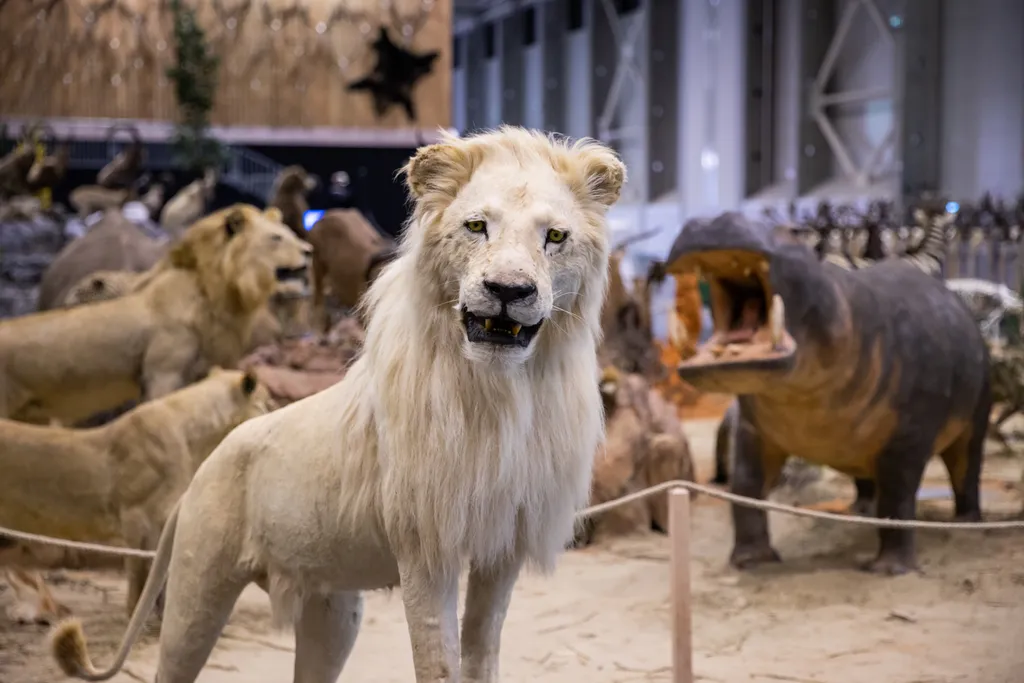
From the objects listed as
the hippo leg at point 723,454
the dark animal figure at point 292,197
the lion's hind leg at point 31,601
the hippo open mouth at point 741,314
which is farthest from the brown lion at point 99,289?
the hippo leg at point 723,454

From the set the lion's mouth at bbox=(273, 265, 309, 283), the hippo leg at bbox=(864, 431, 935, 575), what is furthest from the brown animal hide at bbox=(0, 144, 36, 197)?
the hippo leg at bbox=(864, 431, 935, 575)

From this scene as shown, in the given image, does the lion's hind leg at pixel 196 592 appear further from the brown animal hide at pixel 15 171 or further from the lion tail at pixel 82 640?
the brown animal hide at pixel 15 171

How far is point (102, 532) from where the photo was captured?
14.5ft

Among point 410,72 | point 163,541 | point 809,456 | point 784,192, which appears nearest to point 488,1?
point 784,192

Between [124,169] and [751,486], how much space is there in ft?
21.4

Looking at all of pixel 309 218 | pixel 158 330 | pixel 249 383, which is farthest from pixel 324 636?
pixel 309 218

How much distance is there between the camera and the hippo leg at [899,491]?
4914 millimetres

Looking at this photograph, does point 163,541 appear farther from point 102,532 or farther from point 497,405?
point 102,532

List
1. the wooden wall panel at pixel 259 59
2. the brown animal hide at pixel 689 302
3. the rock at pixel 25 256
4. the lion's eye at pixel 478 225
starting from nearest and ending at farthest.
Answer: the lion's eye at pixel 478 225 < the brown animal hide at pixel 689 302 < the rock at pixel 25 256 < the wooden wall panel at pixel 259 59

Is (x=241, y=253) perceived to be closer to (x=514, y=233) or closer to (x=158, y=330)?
(x=158, y=330)

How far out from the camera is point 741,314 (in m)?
4.77

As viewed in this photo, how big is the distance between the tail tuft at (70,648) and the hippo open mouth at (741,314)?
2.38m

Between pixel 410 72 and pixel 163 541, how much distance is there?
27.7ft

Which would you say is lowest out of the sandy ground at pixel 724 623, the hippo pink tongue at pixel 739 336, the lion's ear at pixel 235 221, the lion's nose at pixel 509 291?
the sandy ground at pixel 724 623
